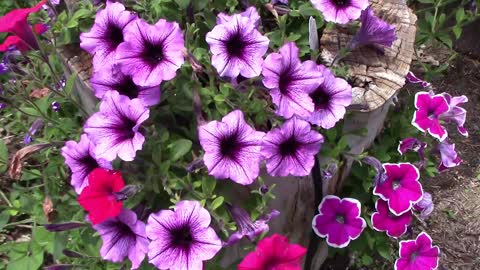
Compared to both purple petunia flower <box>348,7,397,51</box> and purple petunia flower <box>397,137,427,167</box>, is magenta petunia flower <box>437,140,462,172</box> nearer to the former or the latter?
purple petunia flower <box>397,137,427,167</box>

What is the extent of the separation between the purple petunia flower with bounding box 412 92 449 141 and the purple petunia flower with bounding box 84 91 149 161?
3.17ft

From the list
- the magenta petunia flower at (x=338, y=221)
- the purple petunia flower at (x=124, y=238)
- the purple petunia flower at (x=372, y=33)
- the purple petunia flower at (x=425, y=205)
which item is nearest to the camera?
the purple petunia flower at (x=124, y=238)

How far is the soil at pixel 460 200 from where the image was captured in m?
2.60

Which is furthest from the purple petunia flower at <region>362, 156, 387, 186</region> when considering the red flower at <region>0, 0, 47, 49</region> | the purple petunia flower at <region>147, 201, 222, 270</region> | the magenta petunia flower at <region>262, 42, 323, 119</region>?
the red flower at <region>0, 0, 47, 49</region>

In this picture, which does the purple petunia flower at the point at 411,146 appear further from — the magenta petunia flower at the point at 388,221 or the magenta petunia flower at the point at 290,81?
the magenta petunia flower at the point at 290,81

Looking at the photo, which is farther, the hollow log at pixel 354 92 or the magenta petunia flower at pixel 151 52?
the hollow log at pixel 354 92

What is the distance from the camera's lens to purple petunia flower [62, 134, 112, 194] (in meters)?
1.54

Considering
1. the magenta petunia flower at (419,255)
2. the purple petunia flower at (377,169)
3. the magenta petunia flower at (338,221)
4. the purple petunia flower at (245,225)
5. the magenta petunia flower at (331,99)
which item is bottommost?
the magenta petunia flower at (419,255)

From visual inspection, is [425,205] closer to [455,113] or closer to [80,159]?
[455,113]

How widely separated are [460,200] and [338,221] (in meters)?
1.08

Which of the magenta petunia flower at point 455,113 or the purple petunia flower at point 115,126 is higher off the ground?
the purple petunia flower at point 115,126

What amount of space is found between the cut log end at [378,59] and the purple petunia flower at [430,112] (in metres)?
0.19

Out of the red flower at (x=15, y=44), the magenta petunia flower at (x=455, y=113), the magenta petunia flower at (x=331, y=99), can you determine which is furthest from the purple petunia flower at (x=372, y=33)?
the red flower at (x=15, y=44)

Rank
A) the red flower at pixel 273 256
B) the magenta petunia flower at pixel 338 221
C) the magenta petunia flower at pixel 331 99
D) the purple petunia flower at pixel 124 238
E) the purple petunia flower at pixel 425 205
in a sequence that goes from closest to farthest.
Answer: the red flower at pixel 273 256 → the purple petunia flower at pixel 124 238 → the magenta petunia flower at pixel 331 99 → the magenta petunia flower at pixel 338 221 → the purple petunia flower at pixel 425 205
